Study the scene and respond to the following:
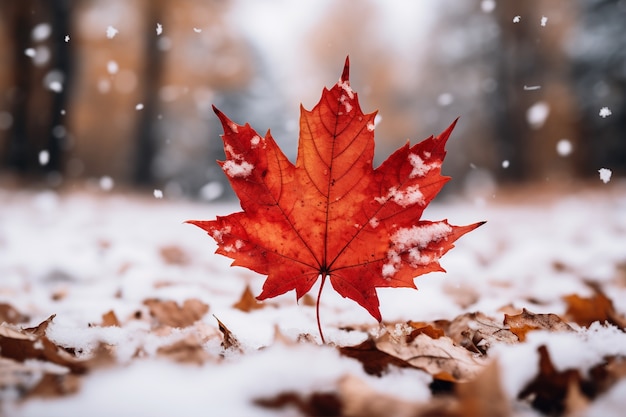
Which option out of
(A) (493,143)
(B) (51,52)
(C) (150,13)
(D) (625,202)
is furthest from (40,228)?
(A) (493,143)

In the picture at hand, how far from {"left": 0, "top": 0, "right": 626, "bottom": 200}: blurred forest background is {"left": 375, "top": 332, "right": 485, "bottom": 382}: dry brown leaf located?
20.1ft

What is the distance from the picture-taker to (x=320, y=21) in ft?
32.9

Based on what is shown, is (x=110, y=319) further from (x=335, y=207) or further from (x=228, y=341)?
(x=335, y=207)

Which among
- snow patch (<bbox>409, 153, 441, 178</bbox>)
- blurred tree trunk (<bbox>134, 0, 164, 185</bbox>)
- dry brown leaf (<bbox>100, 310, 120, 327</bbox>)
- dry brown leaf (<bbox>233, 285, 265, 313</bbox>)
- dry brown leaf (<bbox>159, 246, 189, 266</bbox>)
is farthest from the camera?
blurred tree trunk (<bbox>134, 0, 164, 185</bbox>)

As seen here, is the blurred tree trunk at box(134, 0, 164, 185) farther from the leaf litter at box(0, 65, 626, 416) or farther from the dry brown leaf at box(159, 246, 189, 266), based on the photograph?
the leaf litter at box(0, 65, 626, 416)

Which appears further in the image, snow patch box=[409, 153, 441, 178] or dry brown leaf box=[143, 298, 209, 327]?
dry brown leaf box=[143, 298, 209, 327]

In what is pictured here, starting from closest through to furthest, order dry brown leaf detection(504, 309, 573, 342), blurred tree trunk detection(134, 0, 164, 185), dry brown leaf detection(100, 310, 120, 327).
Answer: dry brown leaf detection(504, 309, 573, 342) < dry brown leaf detection(100, 310, 120, 327) < blurred tree trunk detection(134, 0, 164, 185)

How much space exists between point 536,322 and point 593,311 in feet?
1.27

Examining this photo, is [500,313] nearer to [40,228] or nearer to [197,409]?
→ [197,409]

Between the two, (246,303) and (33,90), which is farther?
(33,90)

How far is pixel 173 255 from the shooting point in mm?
2809

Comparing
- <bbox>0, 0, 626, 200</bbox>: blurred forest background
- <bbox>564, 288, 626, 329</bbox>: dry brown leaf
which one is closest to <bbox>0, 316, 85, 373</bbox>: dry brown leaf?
<bbox>564, 288, 626, 329</bbox>: dry brown leaf

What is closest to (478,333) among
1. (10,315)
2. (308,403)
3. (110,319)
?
(308,403)

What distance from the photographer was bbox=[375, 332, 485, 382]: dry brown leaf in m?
0.66
